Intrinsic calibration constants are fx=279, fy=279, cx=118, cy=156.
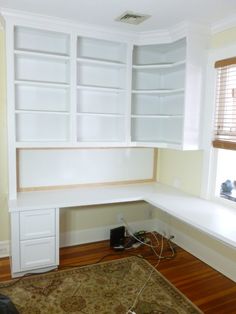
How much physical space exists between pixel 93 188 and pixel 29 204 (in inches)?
34.6

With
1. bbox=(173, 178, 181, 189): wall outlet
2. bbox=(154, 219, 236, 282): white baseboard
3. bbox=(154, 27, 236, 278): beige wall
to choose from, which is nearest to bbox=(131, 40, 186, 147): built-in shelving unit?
bbox=(154, 27, 236, 278): beige wall

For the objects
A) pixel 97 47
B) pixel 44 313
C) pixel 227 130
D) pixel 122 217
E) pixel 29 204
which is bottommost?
pixel 44 313

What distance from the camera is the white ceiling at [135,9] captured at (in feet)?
7.26

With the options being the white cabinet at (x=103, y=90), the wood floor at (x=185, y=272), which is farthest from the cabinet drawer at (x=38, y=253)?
the white cabinet at (x=103, y=90)

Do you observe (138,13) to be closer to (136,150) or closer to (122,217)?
(136,150)

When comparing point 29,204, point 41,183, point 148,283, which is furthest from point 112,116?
point 148,283

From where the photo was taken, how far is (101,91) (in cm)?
313

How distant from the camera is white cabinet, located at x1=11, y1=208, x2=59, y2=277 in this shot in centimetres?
256

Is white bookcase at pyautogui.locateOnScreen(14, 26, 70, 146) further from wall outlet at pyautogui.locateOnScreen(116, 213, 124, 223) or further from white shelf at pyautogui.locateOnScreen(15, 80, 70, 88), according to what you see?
wall outlet at pyautogui.locateOnScreen(116, 213, 124, 223)

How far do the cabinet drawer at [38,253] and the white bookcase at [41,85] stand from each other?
1003 mm

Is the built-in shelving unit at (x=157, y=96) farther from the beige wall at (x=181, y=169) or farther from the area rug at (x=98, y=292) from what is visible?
the area rug at (x=98, y=292)

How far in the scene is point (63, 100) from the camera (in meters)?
3.04

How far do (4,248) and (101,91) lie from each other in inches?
79.2

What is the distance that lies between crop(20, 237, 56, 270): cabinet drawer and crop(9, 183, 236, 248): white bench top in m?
0.34
